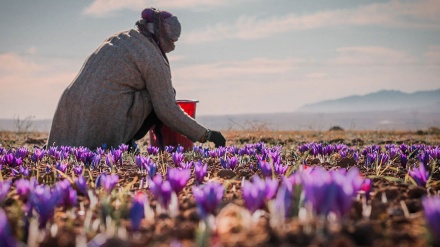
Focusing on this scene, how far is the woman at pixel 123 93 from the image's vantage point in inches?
219

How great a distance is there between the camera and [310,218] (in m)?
1.50

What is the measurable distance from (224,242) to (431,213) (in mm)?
550

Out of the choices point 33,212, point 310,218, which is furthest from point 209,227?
point 33,212

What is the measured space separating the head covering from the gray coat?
0.13m

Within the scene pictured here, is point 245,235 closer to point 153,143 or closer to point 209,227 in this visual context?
point 209,227

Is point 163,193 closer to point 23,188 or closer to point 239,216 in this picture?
point 239,216

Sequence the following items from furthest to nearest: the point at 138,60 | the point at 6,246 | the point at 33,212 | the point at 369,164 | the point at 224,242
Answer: the point at 138,60 → the point at 369,164 → the point at 33,212 → the point at 224,242 → the point at 6,246

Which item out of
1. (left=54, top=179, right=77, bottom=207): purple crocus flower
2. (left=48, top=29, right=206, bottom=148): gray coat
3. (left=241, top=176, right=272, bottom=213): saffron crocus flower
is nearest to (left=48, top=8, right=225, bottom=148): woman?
(left=48, top=29, right=206, bottom=148): gray coat

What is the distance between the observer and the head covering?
5789mm

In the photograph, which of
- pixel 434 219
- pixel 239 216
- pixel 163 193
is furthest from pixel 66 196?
pixel 434 219

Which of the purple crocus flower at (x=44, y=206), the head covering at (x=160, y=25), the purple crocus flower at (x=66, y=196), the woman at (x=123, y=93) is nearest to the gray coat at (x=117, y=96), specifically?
the woman at (x=123, y=93)

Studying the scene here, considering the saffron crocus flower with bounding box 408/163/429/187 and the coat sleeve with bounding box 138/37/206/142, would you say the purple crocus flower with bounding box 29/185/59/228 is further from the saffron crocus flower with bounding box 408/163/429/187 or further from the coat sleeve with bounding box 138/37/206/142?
the coat sleeve with bounding box 138/37/206/142

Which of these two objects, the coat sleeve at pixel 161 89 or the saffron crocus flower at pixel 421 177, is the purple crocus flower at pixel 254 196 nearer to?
the saffron crocus flower at pixel 421 177

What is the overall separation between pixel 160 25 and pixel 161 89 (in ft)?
2.67
